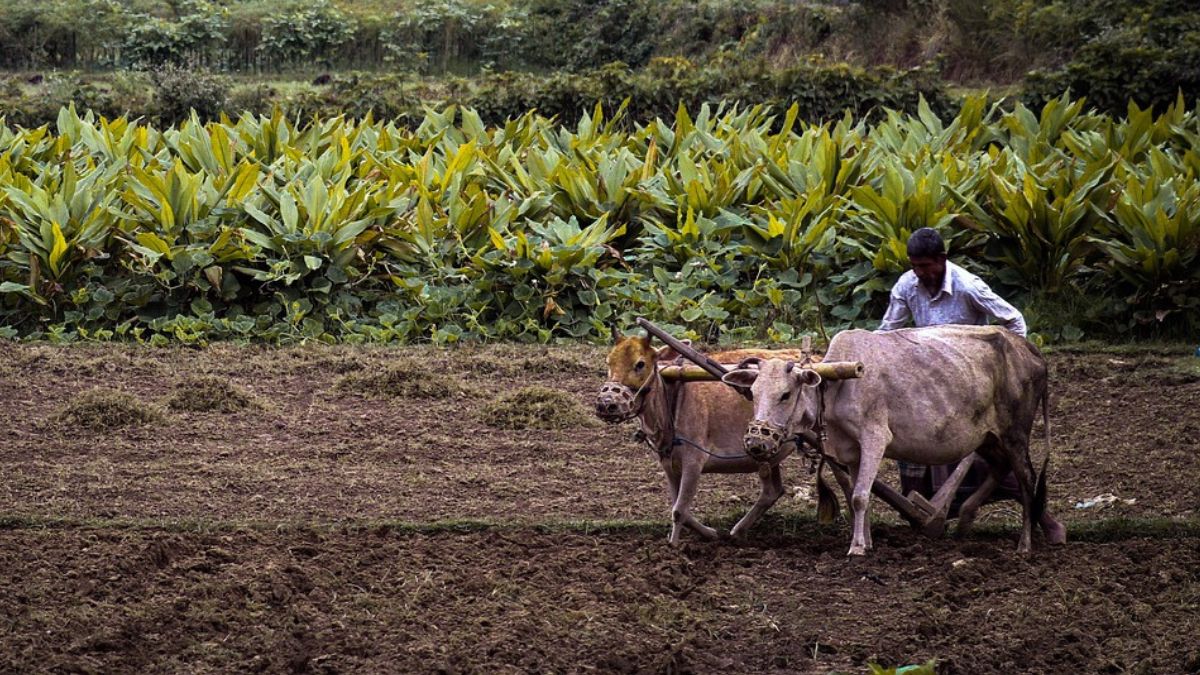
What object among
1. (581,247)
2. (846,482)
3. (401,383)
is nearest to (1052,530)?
(846,482)

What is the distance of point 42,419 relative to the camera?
939 cm

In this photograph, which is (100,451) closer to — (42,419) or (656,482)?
(42,419)

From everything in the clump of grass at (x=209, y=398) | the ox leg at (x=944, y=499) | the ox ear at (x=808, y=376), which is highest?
the ox ear at (x=808, y=376)

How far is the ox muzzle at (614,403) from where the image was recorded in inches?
251

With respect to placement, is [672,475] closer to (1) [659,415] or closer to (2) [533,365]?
(1) [659,415]

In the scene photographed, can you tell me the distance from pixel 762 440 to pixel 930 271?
1548 millimetres

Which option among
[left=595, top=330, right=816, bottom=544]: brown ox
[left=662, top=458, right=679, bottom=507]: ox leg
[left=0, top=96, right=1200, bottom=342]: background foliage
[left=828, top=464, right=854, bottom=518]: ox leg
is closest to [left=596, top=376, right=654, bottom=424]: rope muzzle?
[left=595, top=330, right=816, bottom=544]: brown ox

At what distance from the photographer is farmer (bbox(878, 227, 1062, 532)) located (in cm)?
710

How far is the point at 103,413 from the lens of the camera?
9.26 meters

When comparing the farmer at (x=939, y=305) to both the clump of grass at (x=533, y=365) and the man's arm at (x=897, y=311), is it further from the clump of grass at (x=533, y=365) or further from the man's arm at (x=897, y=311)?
the clump of grass at (x=533, y=365)

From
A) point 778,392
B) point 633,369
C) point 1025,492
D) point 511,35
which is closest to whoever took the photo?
point 778,392

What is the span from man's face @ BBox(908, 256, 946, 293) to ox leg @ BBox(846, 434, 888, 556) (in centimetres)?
98

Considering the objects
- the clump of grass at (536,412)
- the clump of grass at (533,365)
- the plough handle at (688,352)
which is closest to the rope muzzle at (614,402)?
the plough handle at (688,352)

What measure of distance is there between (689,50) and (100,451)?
19.5 metres
